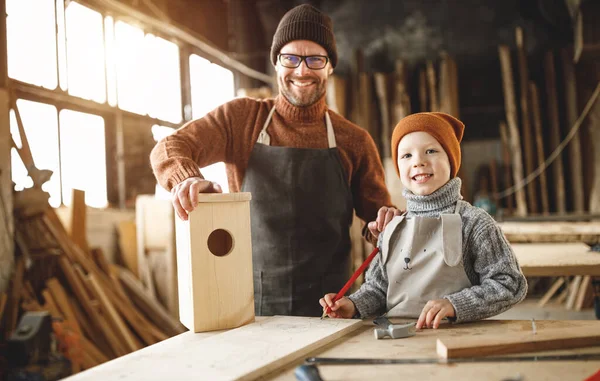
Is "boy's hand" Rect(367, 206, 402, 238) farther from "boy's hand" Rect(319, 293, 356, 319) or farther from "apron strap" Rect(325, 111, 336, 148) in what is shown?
"apron strap" Rect(325, 111, 336, 148)

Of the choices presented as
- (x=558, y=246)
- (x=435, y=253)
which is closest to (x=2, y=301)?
(x=435, y=253)

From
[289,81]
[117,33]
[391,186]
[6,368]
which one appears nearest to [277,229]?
[289,81]

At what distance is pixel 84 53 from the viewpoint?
217 inches

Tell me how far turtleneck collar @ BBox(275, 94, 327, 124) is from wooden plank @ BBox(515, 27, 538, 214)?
5.66m

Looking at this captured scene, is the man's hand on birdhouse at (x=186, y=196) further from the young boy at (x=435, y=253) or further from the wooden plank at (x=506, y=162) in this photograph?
the wooden plank at (x=506, y=162)

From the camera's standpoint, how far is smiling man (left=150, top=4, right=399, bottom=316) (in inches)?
95.0

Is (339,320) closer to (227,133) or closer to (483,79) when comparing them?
(227,133)

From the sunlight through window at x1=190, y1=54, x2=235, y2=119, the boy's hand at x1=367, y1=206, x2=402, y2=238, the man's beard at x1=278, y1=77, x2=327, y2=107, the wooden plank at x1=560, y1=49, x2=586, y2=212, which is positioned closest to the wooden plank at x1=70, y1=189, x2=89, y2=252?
the sunlight through window at x1=190, y1=54, x2=235, y2=119

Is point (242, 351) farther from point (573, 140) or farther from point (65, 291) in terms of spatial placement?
point (573, 140)

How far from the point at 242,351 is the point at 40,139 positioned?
14.2 ft

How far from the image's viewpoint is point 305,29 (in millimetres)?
2375

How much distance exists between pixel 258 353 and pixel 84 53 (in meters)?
4.99

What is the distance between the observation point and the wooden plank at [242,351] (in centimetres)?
120

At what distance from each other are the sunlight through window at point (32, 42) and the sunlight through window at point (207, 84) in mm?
2372
